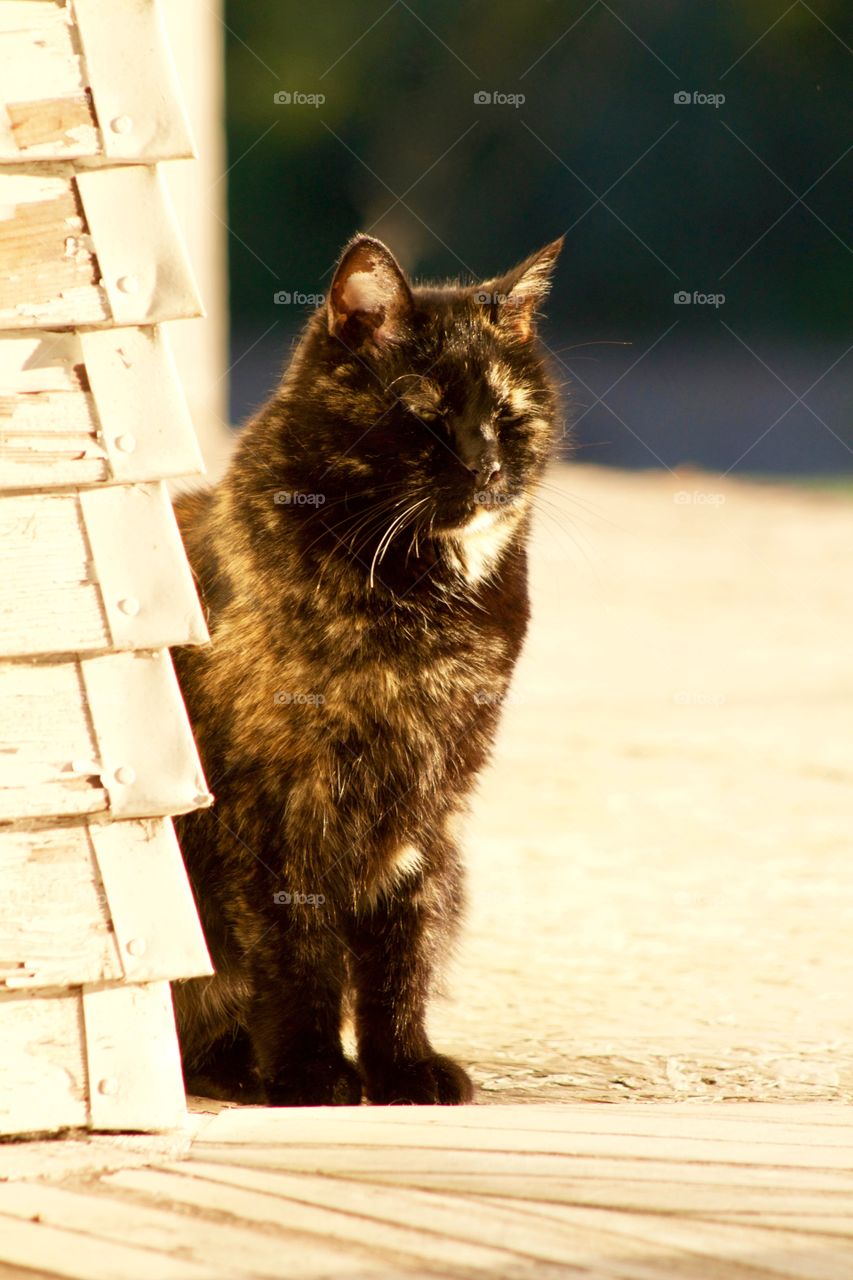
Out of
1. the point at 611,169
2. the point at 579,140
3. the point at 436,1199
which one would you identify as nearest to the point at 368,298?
the point at 436,1199

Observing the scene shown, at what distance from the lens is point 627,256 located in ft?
40.3

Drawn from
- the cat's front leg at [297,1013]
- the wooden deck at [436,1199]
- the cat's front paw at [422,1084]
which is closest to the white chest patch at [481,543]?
the cat's front leg at [297,1013]

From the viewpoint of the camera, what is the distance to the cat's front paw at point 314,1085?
8.54ft

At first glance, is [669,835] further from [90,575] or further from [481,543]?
[90,575]

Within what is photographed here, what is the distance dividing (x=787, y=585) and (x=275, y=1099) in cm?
717

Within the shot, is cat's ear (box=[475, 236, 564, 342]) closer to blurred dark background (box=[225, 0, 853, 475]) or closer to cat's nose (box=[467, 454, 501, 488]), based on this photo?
cat's nose (box=[467, 454, 501, 488])

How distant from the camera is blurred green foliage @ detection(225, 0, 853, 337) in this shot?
1161cm

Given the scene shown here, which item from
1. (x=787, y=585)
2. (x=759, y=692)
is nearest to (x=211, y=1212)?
(x=759, y=692)

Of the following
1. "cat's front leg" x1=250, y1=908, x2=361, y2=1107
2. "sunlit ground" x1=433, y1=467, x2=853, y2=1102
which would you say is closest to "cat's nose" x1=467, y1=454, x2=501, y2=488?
"sunlit ground" x1=433, y1=467, x2=853, y2=1102

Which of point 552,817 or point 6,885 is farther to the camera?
point 552,817

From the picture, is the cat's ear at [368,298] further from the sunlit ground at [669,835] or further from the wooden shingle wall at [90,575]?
the wooden shingle wall at [90,575]

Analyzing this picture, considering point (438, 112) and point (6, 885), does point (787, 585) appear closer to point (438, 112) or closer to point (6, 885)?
point (438, 112)

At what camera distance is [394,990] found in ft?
9.16

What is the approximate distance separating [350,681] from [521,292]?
0.89m
